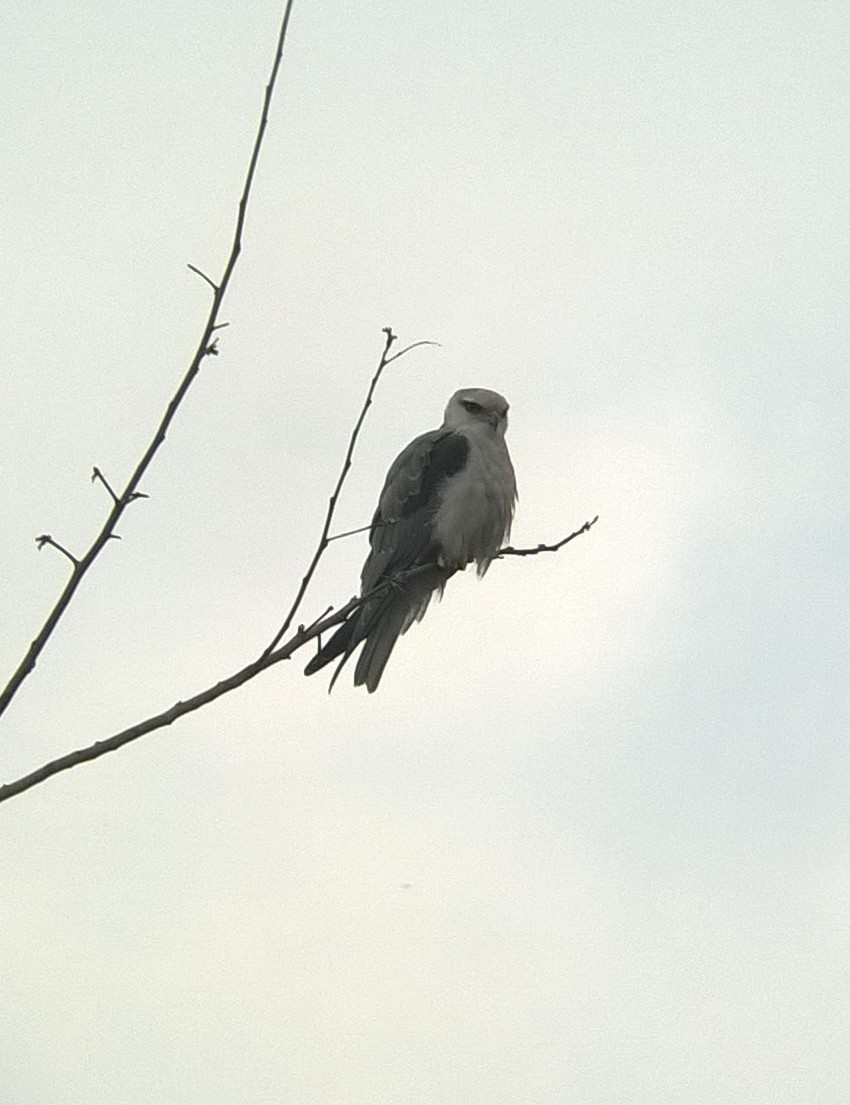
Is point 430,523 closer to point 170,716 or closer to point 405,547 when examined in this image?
point 405,547

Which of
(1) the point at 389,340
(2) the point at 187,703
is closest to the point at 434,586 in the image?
(1) the point at 389,340

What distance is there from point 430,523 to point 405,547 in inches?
6.9

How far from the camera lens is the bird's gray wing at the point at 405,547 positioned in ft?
23.0

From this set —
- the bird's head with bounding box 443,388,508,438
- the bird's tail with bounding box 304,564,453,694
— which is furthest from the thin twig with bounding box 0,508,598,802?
the bird's head with bounding box 443,388,508,438

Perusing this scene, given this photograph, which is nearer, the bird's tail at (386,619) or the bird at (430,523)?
the bird's tail at (386,619)

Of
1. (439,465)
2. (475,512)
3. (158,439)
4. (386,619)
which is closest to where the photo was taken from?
(158,439)

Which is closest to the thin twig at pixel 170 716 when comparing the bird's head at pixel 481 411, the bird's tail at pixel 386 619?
the bird's tail at pixel 386 619

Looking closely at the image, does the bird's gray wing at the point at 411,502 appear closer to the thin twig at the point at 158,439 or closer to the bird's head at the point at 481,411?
the bird's head at the point at 481,411

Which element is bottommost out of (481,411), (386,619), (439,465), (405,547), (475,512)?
(386,619)

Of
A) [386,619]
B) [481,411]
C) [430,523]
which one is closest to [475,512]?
[430,523]

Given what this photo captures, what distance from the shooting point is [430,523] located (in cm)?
734

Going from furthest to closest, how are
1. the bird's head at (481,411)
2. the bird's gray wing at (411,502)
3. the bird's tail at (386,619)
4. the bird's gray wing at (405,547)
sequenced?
1. the bird's head at (481,411)
2. the bird's gray wing at (411,502)
3. the bird's gray wing at (405,547)
4. the bird's tail at (386,619)

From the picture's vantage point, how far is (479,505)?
23.9ft

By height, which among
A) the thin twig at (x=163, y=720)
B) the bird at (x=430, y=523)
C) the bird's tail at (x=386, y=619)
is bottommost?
the thin twig at (x=163, y=720)
